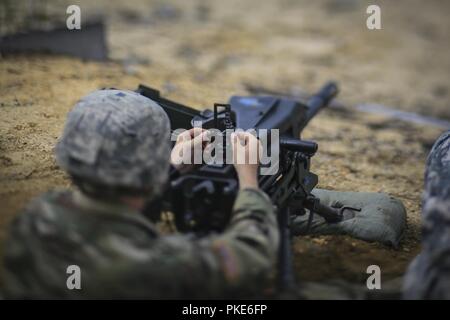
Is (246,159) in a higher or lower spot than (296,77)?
lower

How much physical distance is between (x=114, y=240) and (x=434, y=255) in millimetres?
1440

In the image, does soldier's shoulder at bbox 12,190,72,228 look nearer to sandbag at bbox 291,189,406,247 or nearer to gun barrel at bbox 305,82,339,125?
sandbag at bbox 291,189,406,247

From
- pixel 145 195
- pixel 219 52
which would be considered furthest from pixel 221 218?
pixel 219 52

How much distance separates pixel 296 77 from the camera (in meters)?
9.59

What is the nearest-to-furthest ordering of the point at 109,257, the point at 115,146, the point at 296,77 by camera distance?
the point at 109,257
the point at 115,146
the point at 296,77

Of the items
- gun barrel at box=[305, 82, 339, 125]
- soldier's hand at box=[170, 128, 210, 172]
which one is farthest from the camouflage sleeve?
gun barrel at box=[305, 82, 339, 125]

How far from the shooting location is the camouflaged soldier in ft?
7.16

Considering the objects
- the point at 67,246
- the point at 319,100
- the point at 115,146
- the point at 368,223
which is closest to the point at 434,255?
the point at 368,223

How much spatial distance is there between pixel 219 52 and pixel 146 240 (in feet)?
27.8

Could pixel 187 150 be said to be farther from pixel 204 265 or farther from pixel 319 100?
pixel 319 100

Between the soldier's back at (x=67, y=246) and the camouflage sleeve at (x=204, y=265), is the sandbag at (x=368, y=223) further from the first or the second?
the soldier's back at (x=67, y=246)

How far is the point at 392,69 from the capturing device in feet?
36.4

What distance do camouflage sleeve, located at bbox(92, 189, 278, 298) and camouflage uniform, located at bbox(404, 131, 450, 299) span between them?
70 centimetres

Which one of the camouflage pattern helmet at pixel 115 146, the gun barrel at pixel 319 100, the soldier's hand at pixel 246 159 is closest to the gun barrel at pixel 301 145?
the soldier's hand at pixel 246 159
